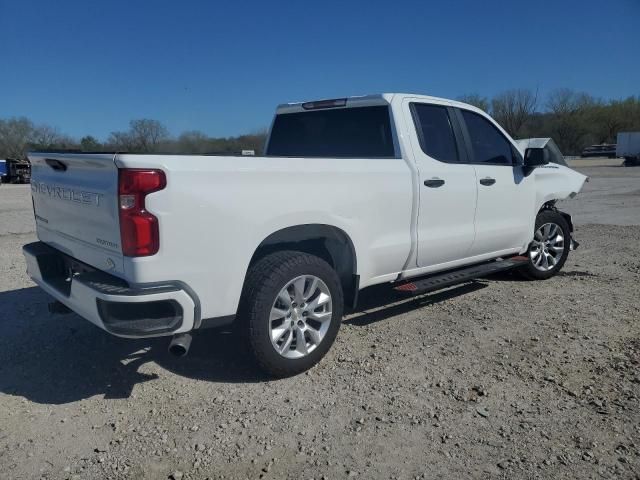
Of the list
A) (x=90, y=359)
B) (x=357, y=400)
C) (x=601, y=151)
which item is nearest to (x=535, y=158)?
(x=357, y=400)

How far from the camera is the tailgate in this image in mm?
3146

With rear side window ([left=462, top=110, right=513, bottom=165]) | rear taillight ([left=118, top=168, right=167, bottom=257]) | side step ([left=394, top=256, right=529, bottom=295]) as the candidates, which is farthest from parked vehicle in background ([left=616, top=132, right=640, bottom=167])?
rear taillight ([left=118, top=168, right=167, bottom=257])

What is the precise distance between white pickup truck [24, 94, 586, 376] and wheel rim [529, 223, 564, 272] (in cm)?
Answer: 56

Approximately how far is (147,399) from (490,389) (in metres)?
2.30

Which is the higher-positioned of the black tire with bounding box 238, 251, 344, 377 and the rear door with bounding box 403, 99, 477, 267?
the rear door with bounding box 403, 99, 477, 267

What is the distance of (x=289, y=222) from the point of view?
3.65 m

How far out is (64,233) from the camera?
3.82 m

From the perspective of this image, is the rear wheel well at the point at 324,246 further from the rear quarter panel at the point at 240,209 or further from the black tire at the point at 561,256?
the black tire at the point at 561,256

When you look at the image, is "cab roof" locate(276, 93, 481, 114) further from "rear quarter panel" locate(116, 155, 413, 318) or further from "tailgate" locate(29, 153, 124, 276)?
"tailgate" locate(29, 153, 124, 276)

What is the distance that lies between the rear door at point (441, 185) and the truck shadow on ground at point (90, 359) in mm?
868

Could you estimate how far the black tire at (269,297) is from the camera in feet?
11.5

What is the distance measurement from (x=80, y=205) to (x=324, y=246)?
1.81 m

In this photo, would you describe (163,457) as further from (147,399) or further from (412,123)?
(412,123)

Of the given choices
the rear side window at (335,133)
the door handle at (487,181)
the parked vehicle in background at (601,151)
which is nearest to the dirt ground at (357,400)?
the door handle at (487,181)
